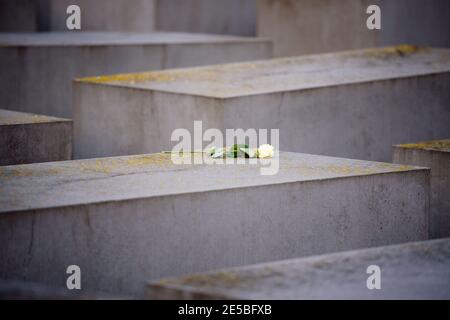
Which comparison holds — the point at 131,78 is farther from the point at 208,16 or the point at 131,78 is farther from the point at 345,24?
the point at 208,16

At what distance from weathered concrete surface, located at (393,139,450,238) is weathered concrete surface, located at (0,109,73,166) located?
2731mm

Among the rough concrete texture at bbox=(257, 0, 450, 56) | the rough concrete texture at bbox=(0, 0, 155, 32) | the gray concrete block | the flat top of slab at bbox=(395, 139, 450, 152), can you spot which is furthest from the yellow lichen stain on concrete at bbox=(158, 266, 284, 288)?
the gray concrete block

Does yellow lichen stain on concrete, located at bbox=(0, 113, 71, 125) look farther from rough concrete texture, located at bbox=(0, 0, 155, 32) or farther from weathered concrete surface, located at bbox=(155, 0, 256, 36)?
weathered concrete surface, located at bbox=(155, 0, 256, 36)

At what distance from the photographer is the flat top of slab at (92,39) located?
11.1m

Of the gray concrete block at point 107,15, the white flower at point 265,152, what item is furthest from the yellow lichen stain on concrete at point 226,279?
the gray concrete block at point 107,15

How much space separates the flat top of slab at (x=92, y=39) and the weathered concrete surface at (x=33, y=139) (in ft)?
10.5

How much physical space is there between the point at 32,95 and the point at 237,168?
5.26m

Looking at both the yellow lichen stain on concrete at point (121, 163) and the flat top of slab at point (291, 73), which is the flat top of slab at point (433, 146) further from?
the yellow lichen stain on concrete at point (121, 163)

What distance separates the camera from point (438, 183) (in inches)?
261
